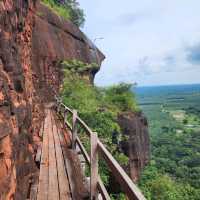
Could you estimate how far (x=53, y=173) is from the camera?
5.88 metres

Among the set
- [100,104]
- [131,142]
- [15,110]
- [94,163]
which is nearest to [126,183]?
[94,163]

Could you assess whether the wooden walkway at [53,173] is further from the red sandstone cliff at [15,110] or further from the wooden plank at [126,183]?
the wooden plank at [126,183]

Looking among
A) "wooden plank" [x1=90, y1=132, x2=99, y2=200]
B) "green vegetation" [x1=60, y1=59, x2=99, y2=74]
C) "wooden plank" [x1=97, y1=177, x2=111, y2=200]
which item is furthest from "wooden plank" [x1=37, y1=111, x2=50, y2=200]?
"green vegetation" [x1=60, y1=59, x2=99, y2=74]

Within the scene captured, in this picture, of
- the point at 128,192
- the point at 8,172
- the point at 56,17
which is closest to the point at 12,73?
the point at 8,172

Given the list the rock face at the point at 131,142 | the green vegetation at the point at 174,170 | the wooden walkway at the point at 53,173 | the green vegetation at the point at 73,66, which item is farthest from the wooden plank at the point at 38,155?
the green vegetation at the point at 73,66

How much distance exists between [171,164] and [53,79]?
30.7m

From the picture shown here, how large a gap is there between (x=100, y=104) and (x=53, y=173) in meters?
11.2

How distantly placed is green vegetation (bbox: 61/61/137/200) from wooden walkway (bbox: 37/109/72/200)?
2139mm

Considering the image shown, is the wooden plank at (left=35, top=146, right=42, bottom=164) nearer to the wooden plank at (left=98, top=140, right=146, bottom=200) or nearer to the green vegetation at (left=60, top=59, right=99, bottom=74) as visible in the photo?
the wooden plank at (left=98, top=140, right=146, bottom=200)

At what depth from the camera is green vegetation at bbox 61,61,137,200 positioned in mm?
13104

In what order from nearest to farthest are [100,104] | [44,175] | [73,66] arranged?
[44,175] → [100,104] → [73,66]

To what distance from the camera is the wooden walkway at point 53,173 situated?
487cm

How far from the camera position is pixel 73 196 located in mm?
4727

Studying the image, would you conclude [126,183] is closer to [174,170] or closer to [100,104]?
[100,104]
